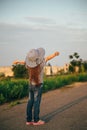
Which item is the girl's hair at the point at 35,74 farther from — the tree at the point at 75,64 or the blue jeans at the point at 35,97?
the tree at the point at 75,64

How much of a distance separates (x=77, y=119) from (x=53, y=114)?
1194mm

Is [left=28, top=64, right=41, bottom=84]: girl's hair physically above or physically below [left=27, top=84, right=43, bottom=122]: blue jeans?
above

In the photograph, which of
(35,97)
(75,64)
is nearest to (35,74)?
(35,97)

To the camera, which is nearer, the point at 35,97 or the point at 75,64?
the point at 35,97

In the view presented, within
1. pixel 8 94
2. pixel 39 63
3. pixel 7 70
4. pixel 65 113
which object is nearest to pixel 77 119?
pixel 65 113

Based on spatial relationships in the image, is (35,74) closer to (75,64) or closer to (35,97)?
(35,97)

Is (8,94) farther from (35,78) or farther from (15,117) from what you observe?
(35,78)

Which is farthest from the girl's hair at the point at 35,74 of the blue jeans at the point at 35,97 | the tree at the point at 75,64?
the tree at the point at 75,64

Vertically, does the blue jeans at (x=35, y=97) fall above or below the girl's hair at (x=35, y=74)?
below

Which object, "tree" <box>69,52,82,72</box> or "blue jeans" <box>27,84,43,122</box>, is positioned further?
"tree" <box>69,52,82,72</box>

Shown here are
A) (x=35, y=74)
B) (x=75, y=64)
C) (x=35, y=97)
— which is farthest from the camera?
(x=75, y=64)

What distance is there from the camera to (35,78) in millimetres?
6941

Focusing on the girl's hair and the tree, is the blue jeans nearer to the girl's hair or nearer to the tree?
the girl's hair

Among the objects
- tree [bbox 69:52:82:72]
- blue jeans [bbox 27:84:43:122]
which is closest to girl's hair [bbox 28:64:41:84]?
blue jeans [bbox 27:84:43:122]
